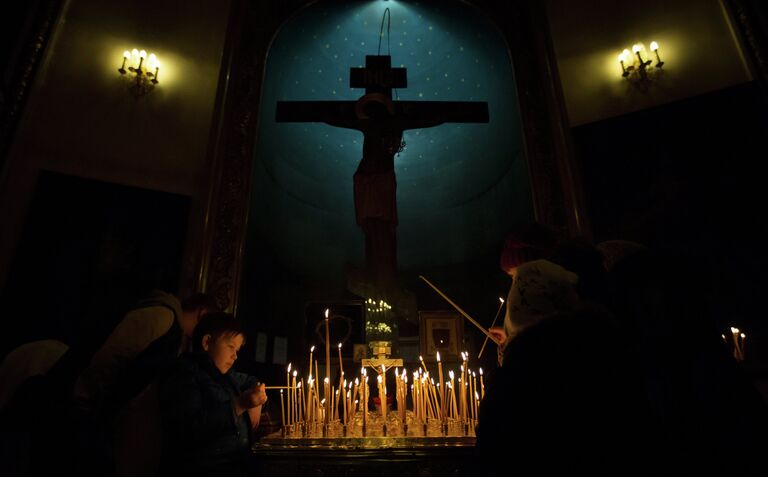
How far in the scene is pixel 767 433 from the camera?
128 cm

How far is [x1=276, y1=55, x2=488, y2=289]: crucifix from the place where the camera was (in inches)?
172

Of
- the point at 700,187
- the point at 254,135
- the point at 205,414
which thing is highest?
the point at 254,135

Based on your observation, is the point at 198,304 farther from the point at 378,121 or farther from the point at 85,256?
the point at 378,121

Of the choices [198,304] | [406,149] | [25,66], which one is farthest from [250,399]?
[406,149]

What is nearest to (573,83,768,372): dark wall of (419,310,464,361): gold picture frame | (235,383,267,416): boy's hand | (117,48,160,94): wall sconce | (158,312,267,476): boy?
(419,310,464,361): gold picture frame

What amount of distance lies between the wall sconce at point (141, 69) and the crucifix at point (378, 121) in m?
1.15

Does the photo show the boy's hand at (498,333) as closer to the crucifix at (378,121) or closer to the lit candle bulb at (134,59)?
the crucifix at (378,121)

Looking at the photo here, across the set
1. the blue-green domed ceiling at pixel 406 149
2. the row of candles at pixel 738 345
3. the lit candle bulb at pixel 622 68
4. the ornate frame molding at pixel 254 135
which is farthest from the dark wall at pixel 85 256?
the lit candle bulb at pixel 622 68

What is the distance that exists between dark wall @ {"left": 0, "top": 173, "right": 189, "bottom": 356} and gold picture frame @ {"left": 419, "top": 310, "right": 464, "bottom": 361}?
2.02 m

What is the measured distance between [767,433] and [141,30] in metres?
5.22

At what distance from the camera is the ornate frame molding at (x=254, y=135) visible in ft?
11.8

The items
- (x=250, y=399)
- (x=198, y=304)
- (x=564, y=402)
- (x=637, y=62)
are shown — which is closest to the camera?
(x=564, y=402)

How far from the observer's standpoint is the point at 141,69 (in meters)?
4.10

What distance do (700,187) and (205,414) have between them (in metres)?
3.65
